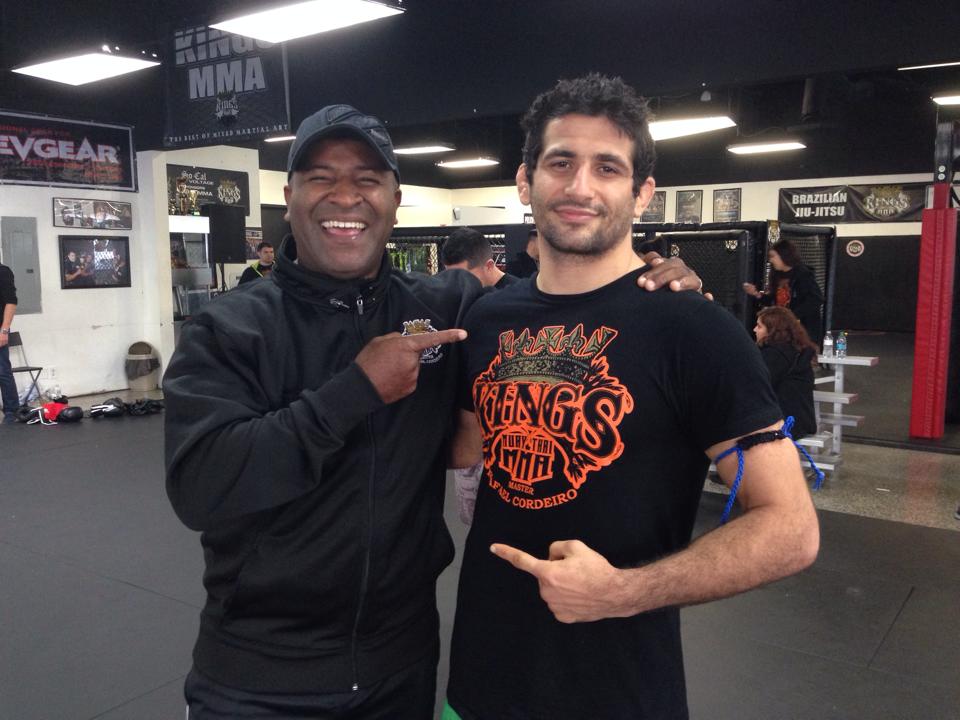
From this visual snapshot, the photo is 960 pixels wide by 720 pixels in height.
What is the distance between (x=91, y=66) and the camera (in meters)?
6.16

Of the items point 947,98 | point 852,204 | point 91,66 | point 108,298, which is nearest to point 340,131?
point 91,66

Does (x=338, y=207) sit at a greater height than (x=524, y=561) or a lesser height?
greater

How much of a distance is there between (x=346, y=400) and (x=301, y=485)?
0.52 feet

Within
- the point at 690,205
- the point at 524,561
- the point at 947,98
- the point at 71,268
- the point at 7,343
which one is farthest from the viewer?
the point at 690,205

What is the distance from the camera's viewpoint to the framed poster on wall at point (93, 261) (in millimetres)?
8602

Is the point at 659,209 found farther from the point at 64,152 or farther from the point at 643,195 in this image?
the point at 643,195

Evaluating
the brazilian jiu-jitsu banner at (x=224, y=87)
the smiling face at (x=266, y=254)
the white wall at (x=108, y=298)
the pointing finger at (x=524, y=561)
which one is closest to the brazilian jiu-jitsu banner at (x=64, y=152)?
the white wall at (x=108, y=298)

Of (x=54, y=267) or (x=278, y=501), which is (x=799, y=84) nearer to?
(x=54, y=267)

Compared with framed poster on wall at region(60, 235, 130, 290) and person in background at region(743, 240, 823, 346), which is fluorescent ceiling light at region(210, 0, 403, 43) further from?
framed poster on wall at region(60, 235, 130, 290)

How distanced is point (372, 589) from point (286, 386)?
406mm

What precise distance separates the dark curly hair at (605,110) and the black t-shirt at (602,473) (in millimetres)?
231

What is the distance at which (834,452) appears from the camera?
6203 mm

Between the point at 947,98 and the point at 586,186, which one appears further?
the point at 947,98

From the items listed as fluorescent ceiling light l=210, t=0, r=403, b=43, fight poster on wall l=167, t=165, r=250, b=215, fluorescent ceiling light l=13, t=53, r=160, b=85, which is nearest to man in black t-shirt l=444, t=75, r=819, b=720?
fluorescent ceiling light l=210, t=0, r=403, b=43
